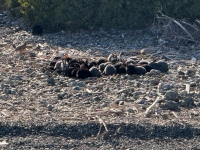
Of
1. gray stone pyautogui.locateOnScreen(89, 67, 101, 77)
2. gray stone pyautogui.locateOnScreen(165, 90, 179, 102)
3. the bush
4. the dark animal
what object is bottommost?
gray stone pyautogui.locateOnScreen(165, 90, 179, 102)

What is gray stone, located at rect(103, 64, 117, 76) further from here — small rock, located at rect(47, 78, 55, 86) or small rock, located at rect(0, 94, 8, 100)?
small rock, located at rect(0, 94, 8, 100)

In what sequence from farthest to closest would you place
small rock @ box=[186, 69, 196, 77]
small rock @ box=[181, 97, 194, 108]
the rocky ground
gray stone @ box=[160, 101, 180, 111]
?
small rock @ box=[186, 69, 196, 77] < small rock @ box=[181, 97, 194, 108] < gray stone @ box=[160, 101, 180, 111] < the rocky ground

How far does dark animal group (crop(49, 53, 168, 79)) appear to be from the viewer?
9.88m

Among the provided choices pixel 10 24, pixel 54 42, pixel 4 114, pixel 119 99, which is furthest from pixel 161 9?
pixel 4 114

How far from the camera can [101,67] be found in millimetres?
10164

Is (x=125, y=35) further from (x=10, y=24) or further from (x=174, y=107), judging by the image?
(x=174, y=107)

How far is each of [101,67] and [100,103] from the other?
190 cm

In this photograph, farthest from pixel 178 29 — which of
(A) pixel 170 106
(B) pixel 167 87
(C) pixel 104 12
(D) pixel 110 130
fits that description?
(D) pixel 110 130

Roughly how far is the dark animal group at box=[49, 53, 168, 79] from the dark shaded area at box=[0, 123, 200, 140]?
269 centimetres

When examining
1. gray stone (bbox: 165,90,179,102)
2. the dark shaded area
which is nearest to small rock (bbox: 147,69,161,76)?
gray stone (bbox: 165,90,179,102)

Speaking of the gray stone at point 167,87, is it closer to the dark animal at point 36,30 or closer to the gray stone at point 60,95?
the gray stone at point 60,95

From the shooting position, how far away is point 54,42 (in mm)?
13312

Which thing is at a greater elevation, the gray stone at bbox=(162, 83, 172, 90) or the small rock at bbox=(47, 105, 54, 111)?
the gray stone at bbox=(162, 83, 172, 90)

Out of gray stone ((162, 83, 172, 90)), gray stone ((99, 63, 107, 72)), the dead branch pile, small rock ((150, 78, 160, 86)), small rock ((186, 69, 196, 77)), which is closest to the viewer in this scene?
gray stone ((162, 83, 172, 90))
